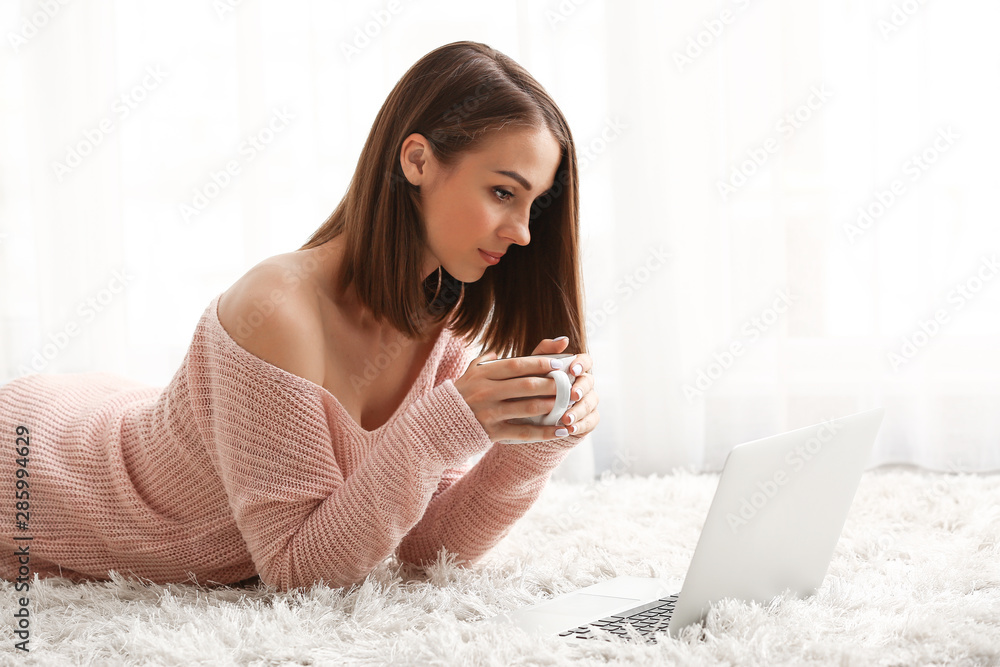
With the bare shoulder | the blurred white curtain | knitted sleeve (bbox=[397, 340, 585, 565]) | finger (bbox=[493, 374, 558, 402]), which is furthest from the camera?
the blurred white curtain

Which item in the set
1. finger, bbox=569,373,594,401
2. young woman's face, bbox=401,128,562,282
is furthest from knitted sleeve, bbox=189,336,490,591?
young woman's face, bbox=401,128,562,282

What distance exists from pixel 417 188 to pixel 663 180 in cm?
113

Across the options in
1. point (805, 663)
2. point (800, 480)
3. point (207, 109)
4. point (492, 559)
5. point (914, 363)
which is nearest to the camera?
point (805, 663)

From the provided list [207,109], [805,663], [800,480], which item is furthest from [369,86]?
[805,663]

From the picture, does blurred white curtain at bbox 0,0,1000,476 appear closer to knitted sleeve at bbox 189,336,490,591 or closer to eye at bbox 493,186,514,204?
eye at bbox 493,186,514,204

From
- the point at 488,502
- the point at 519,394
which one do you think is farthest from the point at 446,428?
the point at 488,502

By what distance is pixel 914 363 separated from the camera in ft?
6.73

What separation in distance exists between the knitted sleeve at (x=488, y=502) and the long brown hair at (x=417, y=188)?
0.23 meters

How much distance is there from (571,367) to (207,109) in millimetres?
1863

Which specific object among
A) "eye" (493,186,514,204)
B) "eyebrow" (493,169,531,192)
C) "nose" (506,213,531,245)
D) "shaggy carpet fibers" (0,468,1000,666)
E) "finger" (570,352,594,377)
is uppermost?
"eyebrow" (493,169,531,192)

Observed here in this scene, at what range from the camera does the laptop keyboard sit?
0.86m

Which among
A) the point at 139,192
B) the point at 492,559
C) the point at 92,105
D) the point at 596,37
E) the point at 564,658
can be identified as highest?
the point at 596,37

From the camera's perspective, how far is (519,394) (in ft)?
3.13

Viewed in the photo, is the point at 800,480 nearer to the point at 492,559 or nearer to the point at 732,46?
the point at 492,559
